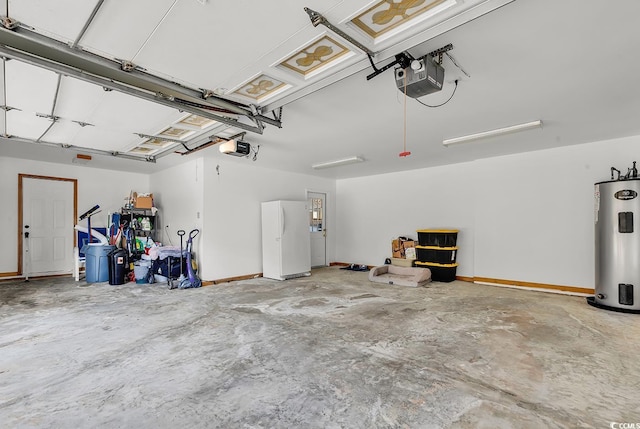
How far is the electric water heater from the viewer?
4.40 m

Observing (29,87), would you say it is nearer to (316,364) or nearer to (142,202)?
(316,364)

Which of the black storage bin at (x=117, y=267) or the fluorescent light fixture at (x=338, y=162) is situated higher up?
the fluorescent light fixture at (x=338, y=162)

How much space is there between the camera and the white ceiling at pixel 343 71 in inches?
78.7

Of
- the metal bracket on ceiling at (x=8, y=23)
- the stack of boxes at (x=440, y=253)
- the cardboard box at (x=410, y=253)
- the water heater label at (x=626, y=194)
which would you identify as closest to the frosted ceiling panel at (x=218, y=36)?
the metal bracket on ceiling at (x=8, y=23)

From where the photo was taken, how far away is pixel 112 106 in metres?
3.42

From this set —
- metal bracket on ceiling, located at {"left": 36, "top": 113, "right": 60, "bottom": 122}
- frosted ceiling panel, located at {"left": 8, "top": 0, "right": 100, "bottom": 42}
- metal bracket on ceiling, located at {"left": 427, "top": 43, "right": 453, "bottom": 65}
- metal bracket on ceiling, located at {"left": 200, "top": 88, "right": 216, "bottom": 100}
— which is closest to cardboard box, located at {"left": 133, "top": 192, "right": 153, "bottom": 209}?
metal bracket on ceiling, located at {"left": 36, "top": 113, "right": 60, "bottom": 122}

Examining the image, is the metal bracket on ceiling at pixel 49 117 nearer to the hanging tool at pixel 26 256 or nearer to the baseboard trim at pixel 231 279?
the baseboard trim at pixel 231 279

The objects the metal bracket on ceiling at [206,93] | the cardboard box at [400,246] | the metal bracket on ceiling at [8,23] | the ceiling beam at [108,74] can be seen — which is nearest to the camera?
the metal bracket on ceiling at [8,23]

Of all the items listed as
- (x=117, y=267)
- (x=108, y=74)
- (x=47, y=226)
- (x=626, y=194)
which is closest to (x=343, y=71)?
(x=108, y=74)

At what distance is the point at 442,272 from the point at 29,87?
273 inches

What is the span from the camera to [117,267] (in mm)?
6203

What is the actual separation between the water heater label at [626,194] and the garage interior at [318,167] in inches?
5.8

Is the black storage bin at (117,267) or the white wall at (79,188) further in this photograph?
the white wall at (79,188)

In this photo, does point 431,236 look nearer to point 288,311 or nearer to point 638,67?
point 288,311
